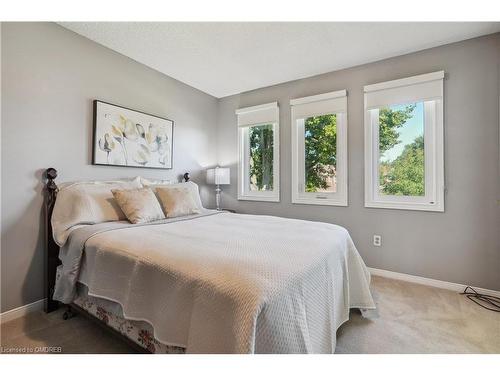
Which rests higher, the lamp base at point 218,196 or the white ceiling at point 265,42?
the white ceiling at point 265,42

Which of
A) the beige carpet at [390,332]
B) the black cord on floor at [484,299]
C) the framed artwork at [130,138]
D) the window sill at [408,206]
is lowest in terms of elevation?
the beige carpet at [390,332]

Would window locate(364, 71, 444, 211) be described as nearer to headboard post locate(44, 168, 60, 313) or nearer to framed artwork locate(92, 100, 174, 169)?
framed artwork locate(92, 100, 174, 169)

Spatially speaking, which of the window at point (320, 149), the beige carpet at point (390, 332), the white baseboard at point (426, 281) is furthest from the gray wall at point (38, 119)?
the white baseboard at point (426, 281)

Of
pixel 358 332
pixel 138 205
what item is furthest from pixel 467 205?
pixel 138 205

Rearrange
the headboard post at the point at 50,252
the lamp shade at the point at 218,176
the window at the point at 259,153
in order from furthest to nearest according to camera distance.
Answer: the lamp shade at the point at 218,176
the window at the point at 259,153
the headboard post at the point at 50,252

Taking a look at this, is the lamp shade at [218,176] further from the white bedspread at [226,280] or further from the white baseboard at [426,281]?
the white baseboard at [426,281]

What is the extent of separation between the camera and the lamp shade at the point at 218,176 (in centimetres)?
355

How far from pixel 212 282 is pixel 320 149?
256 cm

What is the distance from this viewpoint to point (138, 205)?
2.04m

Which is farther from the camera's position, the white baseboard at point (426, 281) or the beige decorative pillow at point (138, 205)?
the white baseboard at point (426, 281)

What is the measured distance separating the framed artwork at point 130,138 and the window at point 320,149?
1693 millimetres

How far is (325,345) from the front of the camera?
4.00 ft

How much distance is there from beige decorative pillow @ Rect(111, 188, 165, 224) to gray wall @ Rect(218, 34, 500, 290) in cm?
209

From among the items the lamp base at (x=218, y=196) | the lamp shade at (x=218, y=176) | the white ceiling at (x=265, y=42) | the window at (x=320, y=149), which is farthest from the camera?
the lamp base at (x=218, y=196)
